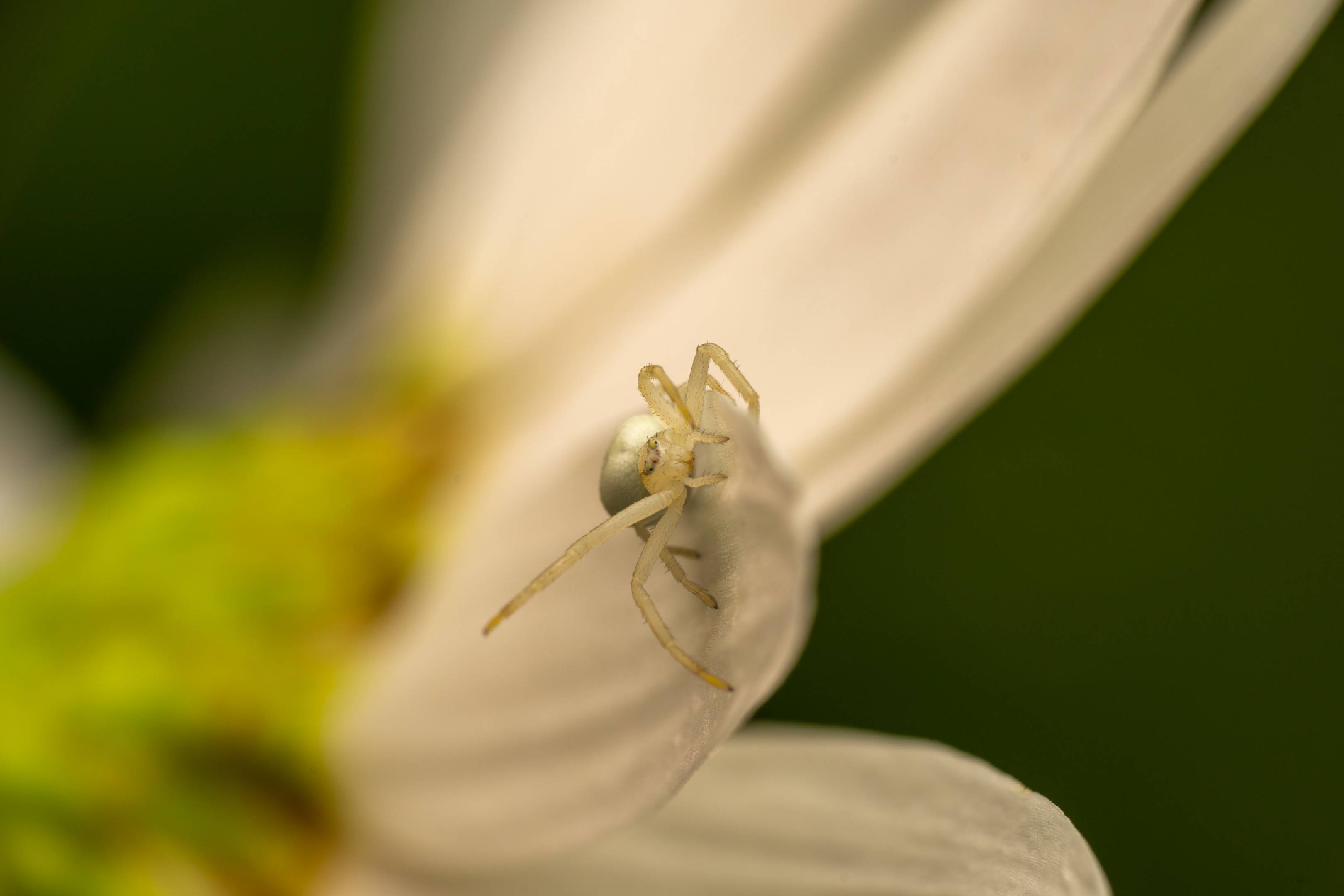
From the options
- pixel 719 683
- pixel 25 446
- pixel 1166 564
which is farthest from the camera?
pixel 25 446

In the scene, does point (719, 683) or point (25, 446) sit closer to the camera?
point (719, 683)

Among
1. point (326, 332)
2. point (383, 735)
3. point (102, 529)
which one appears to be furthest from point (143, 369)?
point (383, 735)

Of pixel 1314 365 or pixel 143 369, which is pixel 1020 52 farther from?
pixel 143 369

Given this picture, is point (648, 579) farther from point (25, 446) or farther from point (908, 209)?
point (25, 446)

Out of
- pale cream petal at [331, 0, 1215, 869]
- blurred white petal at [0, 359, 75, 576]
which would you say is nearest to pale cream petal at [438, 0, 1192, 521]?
pale cream petal at [331, 0, 1215, 869]

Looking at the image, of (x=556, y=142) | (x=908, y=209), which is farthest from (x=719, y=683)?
(x=556, y=142)

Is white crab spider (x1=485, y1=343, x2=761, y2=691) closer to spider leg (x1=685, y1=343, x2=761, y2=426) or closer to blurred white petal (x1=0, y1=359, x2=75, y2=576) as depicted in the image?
spider leg (x1=685, y1=343, x2=761, y2=426)

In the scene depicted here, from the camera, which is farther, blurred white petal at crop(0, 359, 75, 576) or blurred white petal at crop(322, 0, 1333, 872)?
blurred white petal at crop(0, 359, 75, 576)

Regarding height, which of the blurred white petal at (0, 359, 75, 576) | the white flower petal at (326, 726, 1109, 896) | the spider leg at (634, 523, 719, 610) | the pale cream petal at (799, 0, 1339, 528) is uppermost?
the blurred white petal at (0, 359, 75, 576)

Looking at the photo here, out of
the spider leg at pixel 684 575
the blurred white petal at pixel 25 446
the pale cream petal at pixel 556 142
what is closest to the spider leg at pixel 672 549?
the spider leg at pixel 684 575
